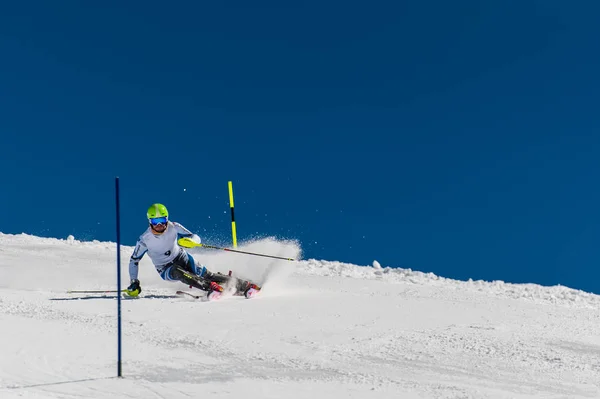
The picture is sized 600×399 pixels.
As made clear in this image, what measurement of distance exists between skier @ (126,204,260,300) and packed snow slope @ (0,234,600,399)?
42 centimetres

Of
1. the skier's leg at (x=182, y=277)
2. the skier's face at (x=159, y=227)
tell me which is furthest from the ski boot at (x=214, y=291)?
the skier's face at (x=159, y=227)

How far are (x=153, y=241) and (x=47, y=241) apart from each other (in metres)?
13.8

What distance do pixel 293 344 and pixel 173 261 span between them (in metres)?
5.00

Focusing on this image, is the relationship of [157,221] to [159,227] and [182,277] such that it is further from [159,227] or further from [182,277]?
[182,277]

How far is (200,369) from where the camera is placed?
7.20 m

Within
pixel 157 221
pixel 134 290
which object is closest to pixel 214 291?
pixel 134 290

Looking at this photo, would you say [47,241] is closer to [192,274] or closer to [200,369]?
[192,274]

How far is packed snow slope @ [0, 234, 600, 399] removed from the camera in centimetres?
662

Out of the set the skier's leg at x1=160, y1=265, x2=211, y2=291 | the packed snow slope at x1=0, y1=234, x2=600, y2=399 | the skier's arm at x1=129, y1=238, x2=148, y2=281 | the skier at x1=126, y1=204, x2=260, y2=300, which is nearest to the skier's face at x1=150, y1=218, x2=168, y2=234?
the skier at x1=126, y1=204, x2=260, y2=300

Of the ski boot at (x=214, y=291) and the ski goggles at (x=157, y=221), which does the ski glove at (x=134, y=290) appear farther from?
the ski boot at (x=214, y=291)

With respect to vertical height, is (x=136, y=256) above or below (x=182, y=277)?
above

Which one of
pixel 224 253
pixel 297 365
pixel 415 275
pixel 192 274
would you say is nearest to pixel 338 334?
pixel 297 365

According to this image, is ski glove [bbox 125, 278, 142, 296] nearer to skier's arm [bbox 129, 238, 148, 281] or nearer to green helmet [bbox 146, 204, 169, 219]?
skier's arm [bbox 129, 238, 148, 281]

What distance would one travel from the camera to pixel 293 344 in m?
8.49
